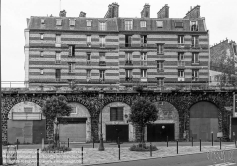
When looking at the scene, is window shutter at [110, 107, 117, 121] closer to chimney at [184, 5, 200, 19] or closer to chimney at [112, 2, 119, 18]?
chimney at [112, 2, 119, 18]

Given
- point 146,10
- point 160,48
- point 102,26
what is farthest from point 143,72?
point 146,10

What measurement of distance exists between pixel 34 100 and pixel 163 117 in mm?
13511

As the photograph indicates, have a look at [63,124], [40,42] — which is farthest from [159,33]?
[63,124]

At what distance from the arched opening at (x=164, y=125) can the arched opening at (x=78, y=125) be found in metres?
Answer: 6.32

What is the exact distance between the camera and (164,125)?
134 feet

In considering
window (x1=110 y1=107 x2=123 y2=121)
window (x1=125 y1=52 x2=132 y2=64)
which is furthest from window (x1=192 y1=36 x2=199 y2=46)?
window (x1=110 y1=107 x2=123 y2=121)

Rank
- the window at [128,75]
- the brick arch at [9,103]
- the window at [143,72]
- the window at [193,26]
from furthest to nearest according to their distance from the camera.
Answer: the window at [193,26], the window at [143,72], the window at [128,75], the brick arch at [9,103]

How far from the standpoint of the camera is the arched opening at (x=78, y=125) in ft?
130

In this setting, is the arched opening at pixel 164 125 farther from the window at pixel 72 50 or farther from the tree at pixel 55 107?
the window at pixel 72 50

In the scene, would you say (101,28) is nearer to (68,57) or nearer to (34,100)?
(68,57)

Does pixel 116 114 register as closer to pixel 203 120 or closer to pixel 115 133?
pixel 115 133

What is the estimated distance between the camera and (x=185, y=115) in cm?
4053

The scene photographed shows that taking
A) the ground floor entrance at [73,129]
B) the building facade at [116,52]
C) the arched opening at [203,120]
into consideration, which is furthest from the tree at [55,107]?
the building facade at [116,52]

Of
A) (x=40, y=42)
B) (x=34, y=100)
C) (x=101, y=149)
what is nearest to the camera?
(x=101, y=149)
